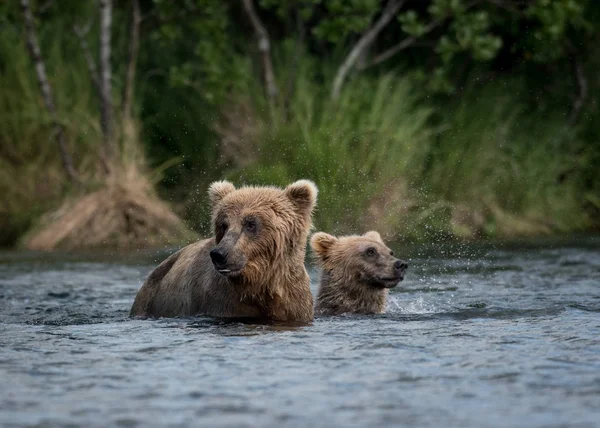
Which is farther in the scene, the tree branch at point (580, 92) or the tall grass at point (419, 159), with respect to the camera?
the tree branch at point (580, 92)

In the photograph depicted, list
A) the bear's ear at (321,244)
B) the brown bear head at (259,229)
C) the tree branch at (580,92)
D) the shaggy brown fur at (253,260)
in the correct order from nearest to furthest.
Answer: the brown bear head at (259,229) < the shaggy brown fur at (253,260) < the bear's ear at (321,244) < the tree branch at (580,92)

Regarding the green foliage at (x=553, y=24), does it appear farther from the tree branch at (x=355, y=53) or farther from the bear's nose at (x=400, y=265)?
the bear's nose at (x=400, y=265)

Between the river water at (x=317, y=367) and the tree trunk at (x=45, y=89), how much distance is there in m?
5.17

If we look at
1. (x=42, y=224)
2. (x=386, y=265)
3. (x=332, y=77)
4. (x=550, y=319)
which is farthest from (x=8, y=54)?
(x=550, y=319)

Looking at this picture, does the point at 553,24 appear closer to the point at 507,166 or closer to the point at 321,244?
the point at 507,166

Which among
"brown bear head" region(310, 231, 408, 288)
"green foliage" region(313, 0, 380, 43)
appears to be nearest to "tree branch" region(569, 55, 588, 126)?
"green foliage" region(313, 0, 380, 43)

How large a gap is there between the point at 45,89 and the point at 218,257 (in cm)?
889

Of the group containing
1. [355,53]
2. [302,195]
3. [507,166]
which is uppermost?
[355,53]

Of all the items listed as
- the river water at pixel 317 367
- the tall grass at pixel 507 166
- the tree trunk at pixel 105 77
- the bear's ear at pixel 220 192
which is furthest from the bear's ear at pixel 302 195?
the tree trunk at pixel 105 77

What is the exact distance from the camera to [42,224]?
1543 centimetres

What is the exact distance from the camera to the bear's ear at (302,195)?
851cm

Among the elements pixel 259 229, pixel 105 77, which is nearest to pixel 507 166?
pixel 105 77

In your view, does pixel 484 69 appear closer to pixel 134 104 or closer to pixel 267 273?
pixel 134 104

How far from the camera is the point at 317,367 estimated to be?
668 cm
